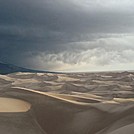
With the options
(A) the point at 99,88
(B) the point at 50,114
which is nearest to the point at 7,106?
(B) the point at 50,114

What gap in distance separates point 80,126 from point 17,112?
639cm

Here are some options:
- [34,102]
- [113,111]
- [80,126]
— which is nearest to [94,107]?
[113,111]

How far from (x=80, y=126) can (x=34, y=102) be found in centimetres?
800

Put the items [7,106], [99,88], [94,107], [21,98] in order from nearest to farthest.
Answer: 1. [94,107]
2. [7,106]
3. [21,98]
4. [99,88]

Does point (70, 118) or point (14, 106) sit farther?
point (14, 106)

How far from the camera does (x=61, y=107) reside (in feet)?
94.0

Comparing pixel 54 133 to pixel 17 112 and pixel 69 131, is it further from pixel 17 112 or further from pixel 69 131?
pixel 17 112

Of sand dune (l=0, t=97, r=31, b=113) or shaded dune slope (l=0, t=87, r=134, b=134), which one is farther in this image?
sand dune (l=0, t=97, r=31, b=113)

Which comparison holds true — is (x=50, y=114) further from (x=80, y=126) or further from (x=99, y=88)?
(x=99, y=88)

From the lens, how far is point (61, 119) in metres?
26.2

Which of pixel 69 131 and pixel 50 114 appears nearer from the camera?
pixel 69 131

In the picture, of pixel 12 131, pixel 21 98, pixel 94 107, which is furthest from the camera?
pixel 21 98

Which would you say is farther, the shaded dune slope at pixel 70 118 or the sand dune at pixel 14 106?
the sand dune at pixel 14 106

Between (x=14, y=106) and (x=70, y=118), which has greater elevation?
(x=14, y=106)
